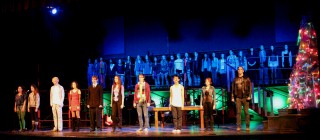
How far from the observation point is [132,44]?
83.8ft

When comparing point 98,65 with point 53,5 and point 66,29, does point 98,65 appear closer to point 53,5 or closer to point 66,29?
point 66,29

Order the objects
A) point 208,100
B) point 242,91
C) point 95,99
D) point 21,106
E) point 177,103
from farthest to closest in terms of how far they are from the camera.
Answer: point 21,106 < point 95,99 < point 208,100 < point 177,103 < point 242,91

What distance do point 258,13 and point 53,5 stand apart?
12.6 m

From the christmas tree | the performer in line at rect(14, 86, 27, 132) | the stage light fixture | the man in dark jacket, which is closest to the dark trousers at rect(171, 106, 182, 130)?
the man in dark jacket

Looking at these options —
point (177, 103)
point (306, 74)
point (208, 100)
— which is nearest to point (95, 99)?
point (177, 103)

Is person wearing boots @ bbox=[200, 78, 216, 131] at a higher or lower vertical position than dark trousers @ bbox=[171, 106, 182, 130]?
higher

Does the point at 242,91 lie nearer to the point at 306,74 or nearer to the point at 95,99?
the point at 306,74

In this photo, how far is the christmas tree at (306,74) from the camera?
456 inches

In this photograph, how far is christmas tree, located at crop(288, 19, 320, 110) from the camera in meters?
11.6

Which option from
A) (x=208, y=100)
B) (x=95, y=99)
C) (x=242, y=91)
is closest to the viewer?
(x=242, y=91)

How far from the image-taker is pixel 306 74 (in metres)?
11.9

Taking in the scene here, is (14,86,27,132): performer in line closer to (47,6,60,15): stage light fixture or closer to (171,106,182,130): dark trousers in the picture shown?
(47,6,60,15): stage light fixture

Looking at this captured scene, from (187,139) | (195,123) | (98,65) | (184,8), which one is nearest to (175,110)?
(187,139)

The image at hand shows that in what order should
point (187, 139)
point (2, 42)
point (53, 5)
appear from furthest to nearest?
1. point (2, 42)
2. point (53, 5)
3. point (187, 139)
